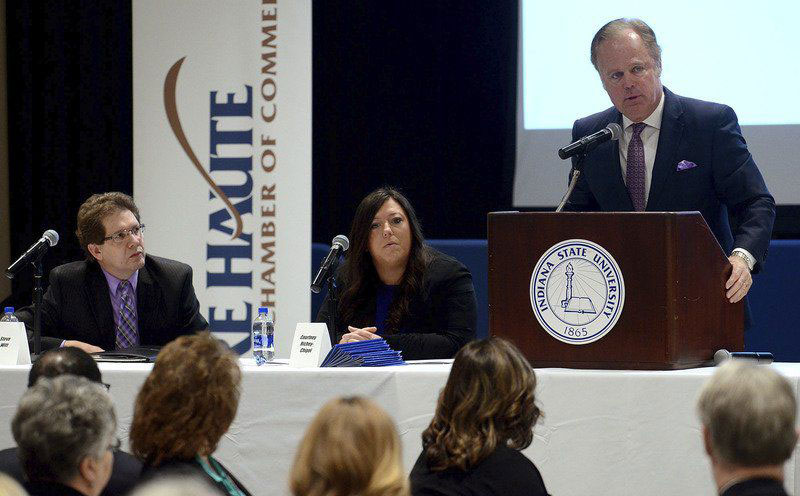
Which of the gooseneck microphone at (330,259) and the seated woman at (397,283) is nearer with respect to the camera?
the gooseneck microphone at (330,259)

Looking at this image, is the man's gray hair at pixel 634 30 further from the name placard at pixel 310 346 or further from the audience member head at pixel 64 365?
the audience member head at pixel 64 365

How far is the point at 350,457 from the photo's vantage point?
1.62 m

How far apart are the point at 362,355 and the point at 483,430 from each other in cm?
108

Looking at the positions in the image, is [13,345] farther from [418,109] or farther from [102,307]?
[418,109]

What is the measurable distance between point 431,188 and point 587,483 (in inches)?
126

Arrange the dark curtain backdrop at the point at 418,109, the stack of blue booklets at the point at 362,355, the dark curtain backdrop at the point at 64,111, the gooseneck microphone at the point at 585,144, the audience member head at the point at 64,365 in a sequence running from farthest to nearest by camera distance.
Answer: the dark curtain backdrop at the point at 64,111 → the dark curtain backdrop at the point at 418,109 → the stack of blue booklets at the point at 362,355 → the gooseneck microphone at the point at 585,144 → the audience member head at the point at 64,365

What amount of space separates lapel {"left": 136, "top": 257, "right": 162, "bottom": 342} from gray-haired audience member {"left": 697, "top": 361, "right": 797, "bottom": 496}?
2.77 metres

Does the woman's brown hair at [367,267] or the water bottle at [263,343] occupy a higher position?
the woman's brown hair at [367,267]

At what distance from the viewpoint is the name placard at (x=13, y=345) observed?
346 centimetres

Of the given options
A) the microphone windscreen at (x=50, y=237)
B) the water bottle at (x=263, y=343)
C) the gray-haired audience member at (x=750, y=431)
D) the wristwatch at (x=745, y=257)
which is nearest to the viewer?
the gray-haired audience member at (x=750, y=431)

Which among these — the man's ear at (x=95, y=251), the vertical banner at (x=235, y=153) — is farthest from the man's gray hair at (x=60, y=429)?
the vertical banner at (x=235, y=153)

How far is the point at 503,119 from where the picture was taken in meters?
5.86

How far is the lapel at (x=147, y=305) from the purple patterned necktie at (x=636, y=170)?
71.6 inches

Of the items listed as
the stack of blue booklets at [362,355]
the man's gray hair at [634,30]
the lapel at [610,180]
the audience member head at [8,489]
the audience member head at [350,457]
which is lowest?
the stack of blue booklets at [362,355]
